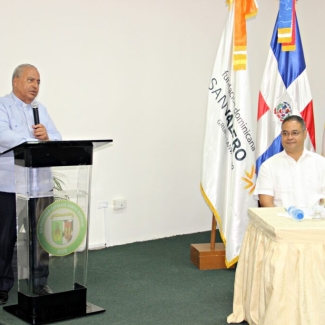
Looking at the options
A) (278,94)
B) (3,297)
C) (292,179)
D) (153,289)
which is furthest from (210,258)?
(3,297)

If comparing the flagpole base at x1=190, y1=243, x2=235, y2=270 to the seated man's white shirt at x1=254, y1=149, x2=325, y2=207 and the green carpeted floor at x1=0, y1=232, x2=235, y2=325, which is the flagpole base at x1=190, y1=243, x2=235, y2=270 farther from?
the seated man's white shirt at x1=254, y1=149, x2=325, y2=207

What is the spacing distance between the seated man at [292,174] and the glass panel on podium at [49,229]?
47.7 inches

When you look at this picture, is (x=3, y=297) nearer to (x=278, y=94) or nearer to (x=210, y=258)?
(x=210, y=258)

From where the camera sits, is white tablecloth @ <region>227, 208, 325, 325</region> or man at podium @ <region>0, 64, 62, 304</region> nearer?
white tablecloth @ <region>227, 208, 325, 325</region>

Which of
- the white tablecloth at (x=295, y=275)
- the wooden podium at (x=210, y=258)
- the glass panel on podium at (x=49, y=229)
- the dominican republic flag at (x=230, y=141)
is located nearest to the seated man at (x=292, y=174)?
the dominican republic flag at (x=230, y=141)

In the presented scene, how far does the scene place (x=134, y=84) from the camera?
17.6 ft

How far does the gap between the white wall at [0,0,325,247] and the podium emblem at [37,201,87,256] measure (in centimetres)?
172

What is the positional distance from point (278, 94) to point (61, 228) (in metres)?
2.40

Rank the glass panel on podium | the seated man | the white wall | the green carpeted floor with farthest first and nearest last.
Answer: the white wall, the seated man, the green carpeted floor, the glass panel on podium

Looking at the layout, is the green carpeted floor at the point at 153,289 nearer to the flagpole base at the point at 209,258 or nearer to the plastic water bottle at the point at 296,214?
the flagpole base at the point at 209,258

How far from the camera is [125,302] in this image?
3.80 m

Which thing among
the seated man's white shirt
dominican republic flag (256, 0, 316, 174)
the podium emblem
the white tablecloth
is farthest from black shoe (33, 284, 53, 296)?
dominican republic flag (256, 0, 316, 174)

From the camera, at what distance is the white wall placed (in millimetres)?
4855

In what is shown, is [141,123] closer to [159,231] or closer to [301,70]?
[159,231]
